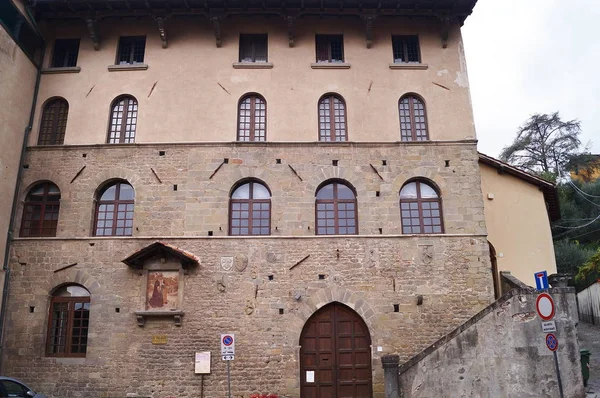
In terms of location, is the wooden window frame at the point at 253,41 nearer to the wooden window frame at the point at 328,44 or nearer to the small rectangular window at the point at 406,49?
the wooden window frame at the point at 328,44

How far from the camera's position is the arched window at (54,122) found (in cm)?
1662

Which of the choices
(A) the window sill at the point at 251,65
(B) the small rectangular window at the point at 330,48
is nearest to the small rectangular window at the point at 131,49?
(A) the window sill at the point at 251,65

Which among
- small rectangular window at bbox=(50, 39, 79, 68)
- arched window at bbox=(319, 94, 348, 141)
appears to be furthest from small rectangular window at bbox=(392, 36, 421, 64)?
small rectangular window at bbox=(50, 39, 79, 68)

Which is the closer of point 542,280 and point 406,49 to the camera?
point 542,280

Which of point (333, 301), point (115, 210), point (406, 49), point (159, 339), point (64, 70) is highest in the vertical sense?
point (406, 49)

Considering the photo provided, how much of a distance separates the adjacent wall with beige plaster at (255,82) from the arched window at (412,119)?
27cm

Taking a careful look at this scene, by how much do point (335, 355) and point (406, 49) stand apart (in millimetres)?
10870

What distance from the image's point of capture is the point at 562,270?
28953 millimetres

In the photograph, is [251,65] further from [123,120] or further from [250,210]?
[250,210]

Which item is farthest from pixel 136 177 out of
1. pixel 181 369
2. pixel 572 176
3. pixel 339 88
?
pixel 572 176

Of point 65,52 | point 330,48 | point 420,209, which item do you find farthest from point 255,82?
point 65,52

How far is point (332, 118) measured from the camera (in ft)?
54.3

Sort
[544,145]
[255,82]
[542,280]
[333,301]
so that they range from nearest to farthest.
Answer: [542,280] < [333,301] < [255,82] < [544,145]

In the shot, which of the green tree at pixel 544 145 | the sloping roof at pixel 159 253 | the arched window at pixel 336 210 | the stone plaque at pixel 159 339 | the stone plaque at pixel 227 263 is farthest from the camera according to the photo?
the green tree at pixel 544 145
